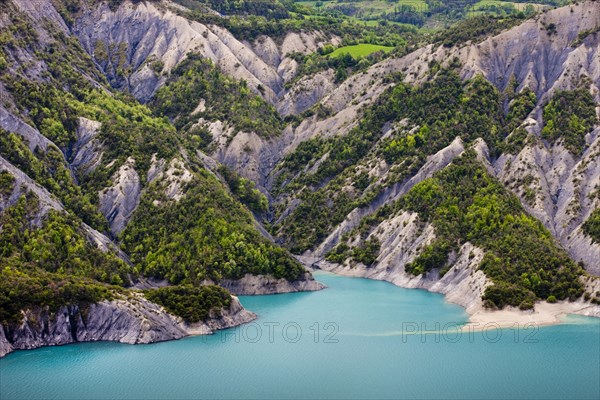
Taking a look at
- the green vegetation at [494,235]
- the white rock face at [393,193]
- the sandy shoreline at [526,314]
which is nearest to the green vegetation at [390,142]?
the white rock face at [393,193]

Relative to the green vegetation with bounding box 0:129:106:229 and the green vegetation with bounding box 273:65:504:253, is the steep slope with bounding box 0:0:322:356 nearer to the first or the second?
the green vegetation with bounding box 0:129:106:229

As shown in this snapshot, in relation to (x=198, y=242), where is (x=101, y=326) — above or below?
below

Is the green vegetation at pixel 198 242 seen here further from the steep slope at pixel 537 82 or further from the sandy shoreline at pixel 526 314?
the sandy shoreline at pixel 526 314

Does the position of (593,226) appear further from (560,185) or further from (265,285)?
(265,285)

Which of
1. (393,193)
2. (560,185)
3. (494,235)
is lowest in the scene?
(494,235)

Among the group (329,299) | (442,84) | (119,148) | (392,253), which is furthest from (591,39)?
(119,148)

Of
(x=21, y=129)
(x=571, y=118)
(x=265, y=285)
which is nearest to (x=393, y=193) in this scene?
(x=571, y=118)
